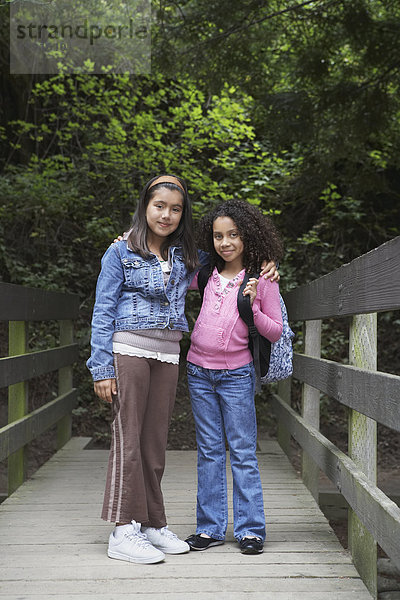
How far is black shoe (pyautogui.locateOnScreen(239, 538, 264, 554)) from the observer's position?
3.04 meters

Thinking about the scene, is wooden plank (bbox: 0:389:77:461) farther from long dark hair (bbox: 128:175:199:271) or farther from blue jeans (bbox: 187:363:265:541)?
long dark hair (bbox: 128:175:199:271)

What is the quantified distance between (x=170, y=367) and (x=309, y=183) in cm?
508

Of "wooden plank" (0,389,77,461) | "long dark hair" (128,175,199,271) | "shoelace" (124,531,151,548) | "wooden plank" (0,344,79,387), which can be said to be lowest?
"shoelace" (124,531,151,548)

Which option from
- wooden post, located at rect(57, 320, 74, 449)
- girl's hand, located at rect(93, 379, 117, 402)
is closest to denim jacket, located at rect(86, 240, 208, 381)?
girl's hand, located at rect(93, 379, 117, 402)

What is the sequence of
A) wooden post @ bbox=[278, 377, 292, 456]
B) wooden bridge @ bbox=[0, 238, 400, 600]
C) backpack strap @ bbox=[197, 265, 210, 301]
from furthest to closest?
wooden post @ bbox=[278, 377, 292, 456], backpack strap @ bbox=[197, 265, 210, 301], wooden bridge @ bbox=[0, 238, 400, 600]

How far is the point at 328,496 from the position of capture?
5.40 metres

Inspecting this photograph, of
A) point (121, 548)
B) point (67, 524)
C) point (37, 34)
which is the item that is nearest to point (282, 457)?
point (67, 524)

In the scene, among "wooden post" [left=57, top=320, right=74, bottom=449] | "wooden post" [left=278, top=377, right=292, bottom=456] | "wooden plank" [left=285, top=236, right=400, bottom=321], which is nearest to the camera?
"wooden plank" [left=285, top=236, right=400, bottom=321]

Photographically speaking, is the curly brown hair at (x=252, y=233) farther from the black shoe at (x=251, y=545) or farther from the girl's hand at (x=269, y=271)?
the black shoe at (x=251, y=545)

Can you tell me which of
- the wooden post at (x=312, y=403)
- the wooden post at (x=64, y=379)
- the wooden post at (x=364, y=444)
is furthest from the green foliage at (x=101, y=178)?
the wooden post at (x=364, y=444)

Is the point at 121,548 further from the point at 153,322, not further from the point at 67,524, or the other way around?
the point at 153,322

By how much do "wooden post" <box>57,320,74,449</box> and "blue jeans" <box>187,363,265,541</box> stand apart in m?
2.74

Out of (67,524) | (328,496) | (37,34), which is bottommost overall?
(328,496)

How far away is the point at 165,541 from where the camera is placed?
10.1 feet
